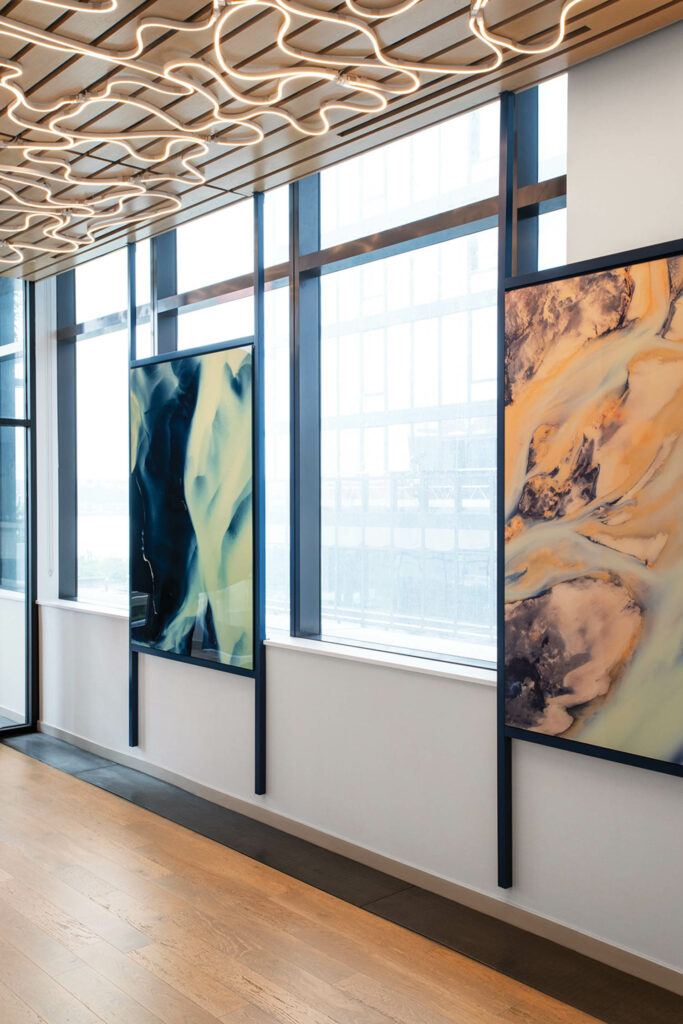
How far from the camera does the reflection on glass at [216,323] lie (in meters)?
4.69

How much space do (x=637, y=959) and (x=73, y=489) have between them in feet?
15.3

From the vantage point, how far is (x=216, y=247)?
16.2 feet

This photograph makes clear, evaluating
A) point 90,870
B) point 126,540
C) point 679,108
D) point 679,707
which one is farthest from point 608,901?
point 126,540

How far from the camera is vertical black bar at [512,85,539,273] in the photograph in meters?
3.30

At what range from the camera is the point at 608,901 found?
9.59 feet

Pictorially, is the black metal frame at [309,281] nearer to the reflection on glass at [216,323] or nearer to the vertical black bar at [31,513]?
the reflection on glass at [216,323]

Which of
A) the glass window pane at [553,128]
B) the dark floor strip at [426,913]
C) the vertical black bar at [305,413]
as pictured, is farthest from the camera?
the vertical black bar at [305,413]

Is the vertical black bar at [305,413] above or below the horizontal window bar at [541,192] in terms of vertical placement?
below

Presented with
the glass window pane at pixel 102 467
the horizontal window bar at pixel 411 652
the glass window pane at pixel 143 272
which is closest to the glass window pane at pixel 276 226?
the glass window pane at pixel 143 272

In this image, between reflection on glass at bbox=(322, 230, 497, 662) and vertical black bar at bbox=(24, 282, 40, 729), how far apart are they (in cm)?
261

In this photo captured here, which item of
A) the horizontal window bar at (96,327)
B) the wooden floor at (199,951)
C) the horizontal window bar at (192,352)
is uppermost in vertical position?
the horizontal window bar at (96,327)

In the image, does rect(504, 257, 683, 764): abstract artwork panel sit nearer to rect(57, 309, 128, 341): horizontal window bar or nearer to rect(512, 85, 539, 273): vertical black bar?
rect(512, 85, 539, 273): vertical black bar

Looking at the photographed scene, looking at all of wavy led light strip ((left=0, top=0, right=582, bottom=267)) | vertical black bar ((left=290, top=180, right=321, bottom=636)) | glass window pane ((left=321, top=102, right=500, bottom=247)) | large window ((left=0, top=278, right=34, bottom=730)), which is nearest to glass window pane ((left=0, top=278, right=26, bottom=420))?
large window ((left=0, top=278, right=34, bottom=730))

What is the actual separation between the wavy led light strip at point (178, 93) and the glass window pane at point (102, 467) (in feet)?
5.27
